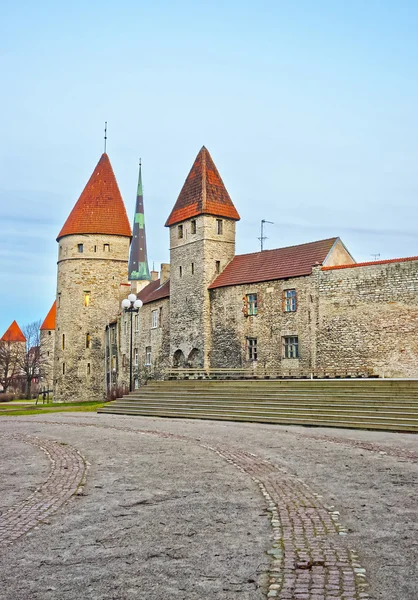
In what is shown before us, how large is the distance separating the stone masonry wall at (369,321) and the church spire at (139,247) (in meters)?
89.9

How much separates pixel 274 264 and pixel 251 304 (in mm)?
2663

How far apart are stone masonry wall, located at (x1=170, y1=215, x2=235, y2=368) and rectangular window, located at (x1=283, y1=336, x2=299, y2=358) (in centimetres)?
568

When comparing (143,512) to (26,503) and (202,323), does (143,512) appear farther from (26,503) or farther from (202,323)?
(202,323)

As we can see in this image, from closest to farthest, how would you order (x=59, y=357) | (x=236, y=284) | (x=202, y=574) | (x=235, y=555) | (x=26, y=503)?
(x=202, y=574), (x=235, y=555), (x=26, y=503), (x=236, y=284), (x=59, y=357)

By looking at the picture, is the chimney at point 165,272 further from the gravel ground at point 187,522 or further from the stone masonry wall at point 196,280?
the gravel ground at point 187,522

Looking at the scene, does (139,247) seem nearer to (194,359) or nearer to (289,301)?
(194,359)

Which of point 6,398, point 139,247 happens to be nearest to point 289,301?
point 6,398

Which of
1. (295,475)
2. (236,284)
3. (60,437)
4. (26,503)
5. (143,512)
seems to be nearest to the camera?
(143,512)

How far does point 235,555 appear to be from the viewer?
18.5 ft

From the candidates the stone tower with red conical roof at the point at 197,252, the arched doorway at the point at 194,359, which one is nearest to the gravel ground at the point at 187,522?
the arched doorway at the point at 194,359

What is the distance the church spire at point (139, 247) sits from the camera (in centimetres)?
12150

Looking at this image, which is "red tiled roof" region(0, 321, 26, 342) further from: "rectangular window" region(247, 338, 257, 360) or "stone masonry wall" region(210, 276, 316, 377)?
"rectangular window" region(247, 338, 257, 360)

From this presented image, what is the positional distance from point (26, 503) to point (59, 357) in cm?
4816

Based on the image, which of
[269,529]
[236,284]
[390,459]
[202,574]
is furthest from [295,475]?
[236,284]
